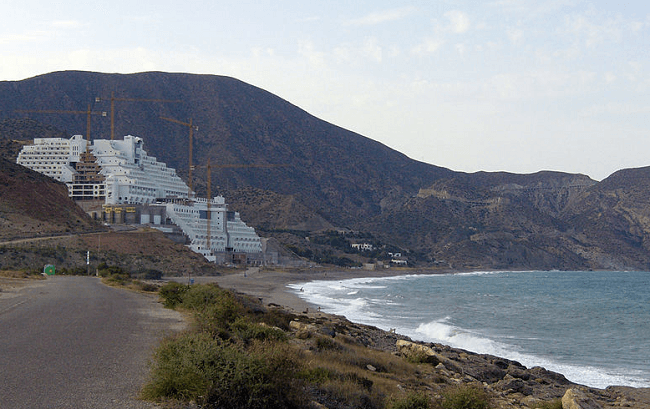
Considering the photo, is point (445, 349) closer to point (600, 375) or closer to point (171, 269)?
point (600, 375)

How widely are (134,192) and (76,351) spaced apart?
85556mm

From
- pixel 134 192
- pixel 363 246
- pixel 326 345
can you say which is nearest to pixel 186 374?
pixel 326 345

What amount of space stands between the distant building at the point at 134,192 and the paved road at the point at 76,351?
2527 inches

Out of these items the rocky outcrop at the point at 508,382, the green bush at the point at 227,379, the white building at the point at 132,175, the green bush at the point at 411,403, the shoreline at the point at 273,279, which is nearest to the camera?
the green bush at the point at 227,379

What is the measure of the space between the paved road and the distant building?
64198 millimetres

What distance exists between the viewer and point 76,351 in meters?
11.9

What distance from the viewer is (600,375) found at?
22.1m

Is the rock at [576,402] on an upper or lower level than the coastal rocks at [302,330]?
lower

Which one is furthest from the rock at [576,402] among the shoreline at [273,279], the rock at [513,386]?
the shoreline at [273,279]

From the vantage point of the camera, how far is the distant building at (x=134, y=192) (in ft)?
285

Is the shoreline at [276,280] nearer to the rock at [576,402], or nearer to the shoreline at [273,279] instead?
the shoreline at [273,279]

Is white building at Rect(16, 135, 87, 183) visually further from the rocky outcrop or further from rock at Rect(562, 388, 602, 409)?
rock at Rect(562, 388, 602, 409)

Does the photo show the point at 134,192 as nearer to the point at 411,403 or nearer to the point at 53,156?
the point at 53,156

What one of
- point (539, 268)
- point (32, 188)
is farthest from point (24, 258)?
point (539, 268)
